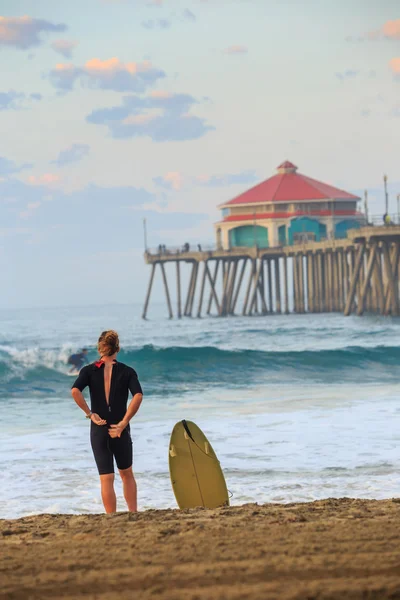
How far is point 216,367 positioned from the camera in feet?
92.0

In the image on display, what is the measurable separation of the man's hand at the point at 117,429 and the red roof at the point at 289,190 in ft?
187

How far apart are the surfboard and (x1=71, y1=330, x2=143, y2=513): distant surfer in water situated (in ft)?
2.58

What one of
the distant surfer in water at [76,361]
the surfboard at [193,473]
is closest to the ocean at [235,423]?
the distant surfer in water at [76,361]

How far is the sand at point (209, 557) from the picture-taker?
386 centimetres

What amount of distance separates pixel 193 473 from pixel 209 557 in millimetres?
2401

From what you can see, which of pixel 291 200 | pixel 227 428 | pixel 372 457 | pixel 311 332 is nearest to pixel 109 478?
pixel 372 457

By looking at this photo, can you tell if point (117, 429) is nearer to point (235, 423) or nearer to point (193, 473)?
point (193, 473)

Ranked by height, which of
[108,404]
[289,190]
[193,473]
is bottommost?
[193,473]

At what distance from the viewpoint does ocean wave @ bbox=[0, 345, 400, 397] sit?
79.5 feet

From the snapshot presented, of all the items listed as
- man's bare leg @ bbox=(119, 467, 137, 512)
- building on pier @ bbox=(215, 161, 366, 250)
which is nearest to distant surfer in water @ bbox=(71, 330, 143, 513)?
man's bare leg @ bbox=(119, 467, 137, 512)

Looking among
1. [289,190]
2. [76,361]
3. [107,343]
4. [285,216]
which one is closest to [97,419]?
[107,343]

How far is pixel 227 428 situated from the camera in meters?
12.6

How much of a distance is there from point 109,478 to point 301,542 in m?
1.82

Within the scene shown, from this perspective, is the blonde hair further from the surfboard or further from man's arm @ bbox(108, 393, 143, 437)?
the surfboard
